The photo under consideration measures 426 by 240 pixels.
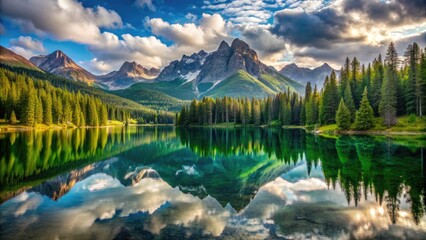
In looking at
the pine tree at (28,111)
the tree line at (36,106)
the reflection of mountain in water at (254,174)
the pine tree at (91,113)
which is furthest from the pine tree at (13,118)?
the reflection of mountain in water at (254,174)

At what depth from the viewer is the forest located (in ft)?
273

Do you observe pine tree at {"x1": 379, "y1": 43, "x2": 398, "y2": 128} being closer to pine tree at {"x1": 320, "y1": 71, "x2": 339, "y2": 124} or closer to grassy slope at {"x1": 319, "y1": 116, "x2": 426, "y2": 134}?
grassy slope at {"x1": 319, "y1": 116, "x2": 426, "y2": 134}

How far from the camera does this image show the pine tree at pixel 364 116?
83.9 meters

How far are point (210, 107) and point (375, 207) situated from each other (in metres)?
163

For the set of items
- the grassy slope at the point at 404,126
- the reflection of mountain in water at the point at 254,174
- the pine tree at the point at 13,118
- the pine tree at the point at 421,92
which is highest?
the pine tree at the point at 421,92

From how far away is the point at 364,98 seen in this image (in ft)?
277

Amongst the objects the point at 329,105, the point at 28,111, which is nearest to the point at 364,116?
the point at 329,105

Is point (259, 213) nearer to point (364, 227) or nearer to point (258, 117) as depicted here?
point (364, 227)

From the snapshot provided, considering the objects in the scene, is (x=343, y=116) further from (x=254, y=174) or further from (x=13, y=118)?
(x=13, y=118)

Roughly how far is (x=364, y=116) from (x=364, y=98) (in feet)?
17.5

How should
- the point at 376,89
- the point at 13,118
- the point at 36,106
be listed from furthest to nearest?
the point at 36,106
the point at 13,118
the point at 376,89

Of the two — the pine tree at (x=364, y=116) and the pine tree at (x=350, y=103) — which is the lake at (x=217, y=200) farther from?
the pine tree at (x=350, y=103)

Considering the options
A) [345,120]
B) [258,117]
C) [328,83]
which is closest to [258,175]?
[345,120]

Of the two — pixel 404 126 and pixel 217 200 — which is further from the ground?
pixel 404 126
